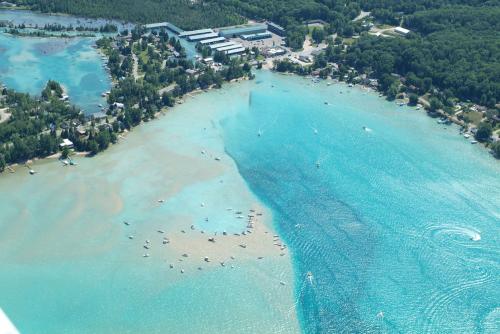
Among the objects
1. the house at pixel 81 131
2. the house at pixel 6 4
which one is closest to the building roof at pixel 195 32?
the house at pixel 6 4

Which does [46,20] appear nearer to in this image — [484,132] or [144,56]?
[144,56]

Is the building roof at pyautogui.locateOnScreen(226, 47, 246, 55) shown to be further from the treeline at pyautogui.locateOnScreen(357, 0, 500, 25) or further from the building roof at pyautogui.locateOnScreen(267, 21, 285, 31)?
the treeline at pyautogui.locateOnScreen(357, 0, 500, 25)

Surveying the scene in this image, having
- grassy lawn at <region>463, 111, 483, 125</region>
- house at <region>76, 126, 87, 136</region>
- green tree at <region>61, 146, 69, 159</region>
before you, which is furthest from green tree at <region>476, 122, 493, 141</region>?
green tree at <region>61, 146, 69, 159</region>

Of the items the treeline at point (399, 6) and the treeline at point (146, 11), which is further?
the treeline at point (399, 6)

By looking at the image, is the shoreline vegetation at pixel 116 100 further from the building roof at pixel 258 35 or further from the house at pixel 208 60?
the building roof at pixel 258 35

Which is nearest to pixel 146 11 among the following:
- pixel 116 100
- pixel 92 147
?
pixel 116 100
